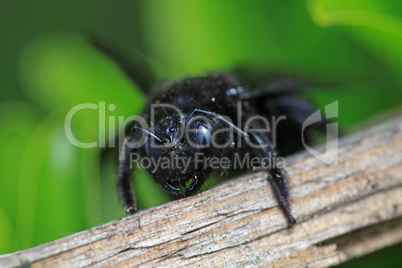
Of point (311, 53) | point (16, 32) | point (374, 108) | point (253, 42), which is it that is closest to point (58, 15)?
point (16, 32)

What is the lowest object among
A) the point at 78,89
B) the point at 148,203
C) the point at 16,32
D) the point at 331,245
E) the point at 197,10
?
the point at 331,245

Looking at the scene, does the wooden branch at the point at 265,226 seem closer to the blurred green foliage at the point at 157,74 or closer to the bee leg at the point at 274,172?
the bee leg at the point at 274,172

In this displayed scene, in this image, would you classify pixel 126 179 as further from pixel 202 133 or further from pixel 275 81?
pixel 275 81

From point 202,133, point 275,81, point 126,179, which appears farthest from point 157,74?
point 202,133

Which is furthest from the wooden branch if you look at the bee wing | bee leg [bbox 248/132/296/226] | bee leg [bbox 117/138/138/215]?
the bee wing

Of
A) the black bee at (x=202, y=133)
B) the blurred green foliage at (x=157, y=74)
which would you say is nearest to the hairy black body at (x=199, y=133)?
the black bee at (x=202, y=133)

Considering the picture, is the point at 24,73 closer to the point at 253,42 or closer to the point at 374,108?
the point at 253,42
